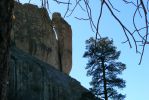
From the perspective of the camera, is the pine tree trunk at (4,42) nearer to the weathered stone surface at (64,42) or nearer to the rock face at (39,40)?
the rock face at (39,40)

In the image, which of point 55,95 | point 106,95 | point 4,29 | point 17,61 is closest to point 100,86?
point 106,95

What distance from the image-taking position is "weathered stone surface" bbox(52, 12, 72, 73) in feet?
152

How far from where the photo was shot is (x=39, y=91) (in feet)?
108

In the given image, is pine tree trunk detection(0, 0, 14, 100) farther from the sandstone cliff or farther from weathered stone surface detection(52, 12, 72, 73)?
weathered stone surface detection(52, 12, 72, 73)

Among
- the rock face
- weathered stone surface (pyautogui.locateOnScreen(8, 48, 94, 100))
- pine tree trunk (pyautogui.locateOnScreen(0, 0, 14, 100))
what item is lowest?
pine tree trunk (pyautogui.locateOnScreen(0, 0, 14, 100))

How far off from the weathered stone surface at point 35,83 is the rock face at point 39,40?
16.7 ft

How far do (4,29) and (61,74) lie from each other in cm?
3644

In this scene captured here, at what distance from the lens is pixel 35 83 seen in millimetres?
33031

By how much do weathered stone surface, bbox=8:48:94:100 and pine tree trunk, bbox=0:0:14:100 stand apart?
1098 inches

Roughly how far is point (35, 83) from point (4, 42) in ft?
101

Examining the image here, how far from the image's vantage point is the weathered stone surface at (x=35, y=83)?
3106cm

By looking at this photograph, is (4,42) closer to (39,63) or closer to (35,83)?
(35,83)

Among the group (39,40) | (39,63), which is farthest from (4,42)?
(39,40)

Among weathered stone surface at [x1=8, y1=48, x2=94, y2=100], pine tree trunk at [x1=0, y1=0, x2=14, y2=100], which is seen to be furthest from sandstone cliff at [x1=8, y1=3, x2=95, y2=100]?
pine tree trunk at [x1=0, y1=0, x2=14, y2=100]
